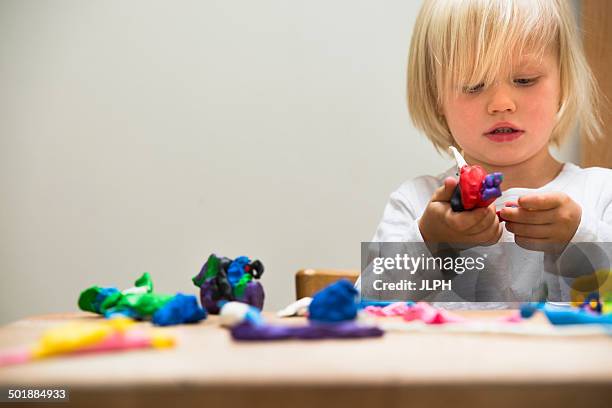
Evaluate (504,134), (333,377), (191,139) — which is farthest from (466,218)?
(191,139)

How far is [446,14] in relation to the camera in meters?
0.87

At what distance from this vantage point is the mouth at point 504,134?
84 cm

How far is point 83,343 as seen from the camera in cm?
34

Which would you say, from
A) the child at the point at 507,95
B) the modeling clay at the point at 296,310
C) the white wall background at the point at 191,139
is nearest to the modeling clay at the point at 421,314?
the modeling clay at the point at 296,310

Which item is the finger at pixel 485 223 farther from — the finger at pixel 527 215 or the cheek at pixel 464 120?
the cheek at pixel 464 120

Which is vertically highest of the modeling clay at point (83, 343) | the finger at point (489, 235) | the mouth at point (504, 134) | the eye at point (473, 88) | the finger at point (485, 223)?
the eye at point (473, 88)

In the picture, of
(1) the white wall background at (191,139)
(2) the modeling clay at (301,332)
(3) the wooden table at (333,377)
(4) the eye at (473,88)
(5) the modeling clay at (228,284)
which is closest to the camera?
(3) the wooden table at (333,377)

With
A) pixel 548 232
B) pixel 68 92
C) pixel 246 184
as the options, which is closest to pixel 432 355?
pixel 548 232

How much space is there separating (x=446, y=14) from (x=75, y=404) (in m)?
0.72

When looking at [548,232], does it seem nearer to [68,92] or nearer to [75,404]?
[75,404]

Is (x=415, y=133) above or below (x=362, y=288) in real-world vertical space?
above

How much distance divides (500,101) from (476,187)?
25cm

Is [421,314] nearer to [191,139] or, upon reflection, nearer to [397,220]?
[397,220]

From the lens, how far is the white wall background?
1.34 metres
